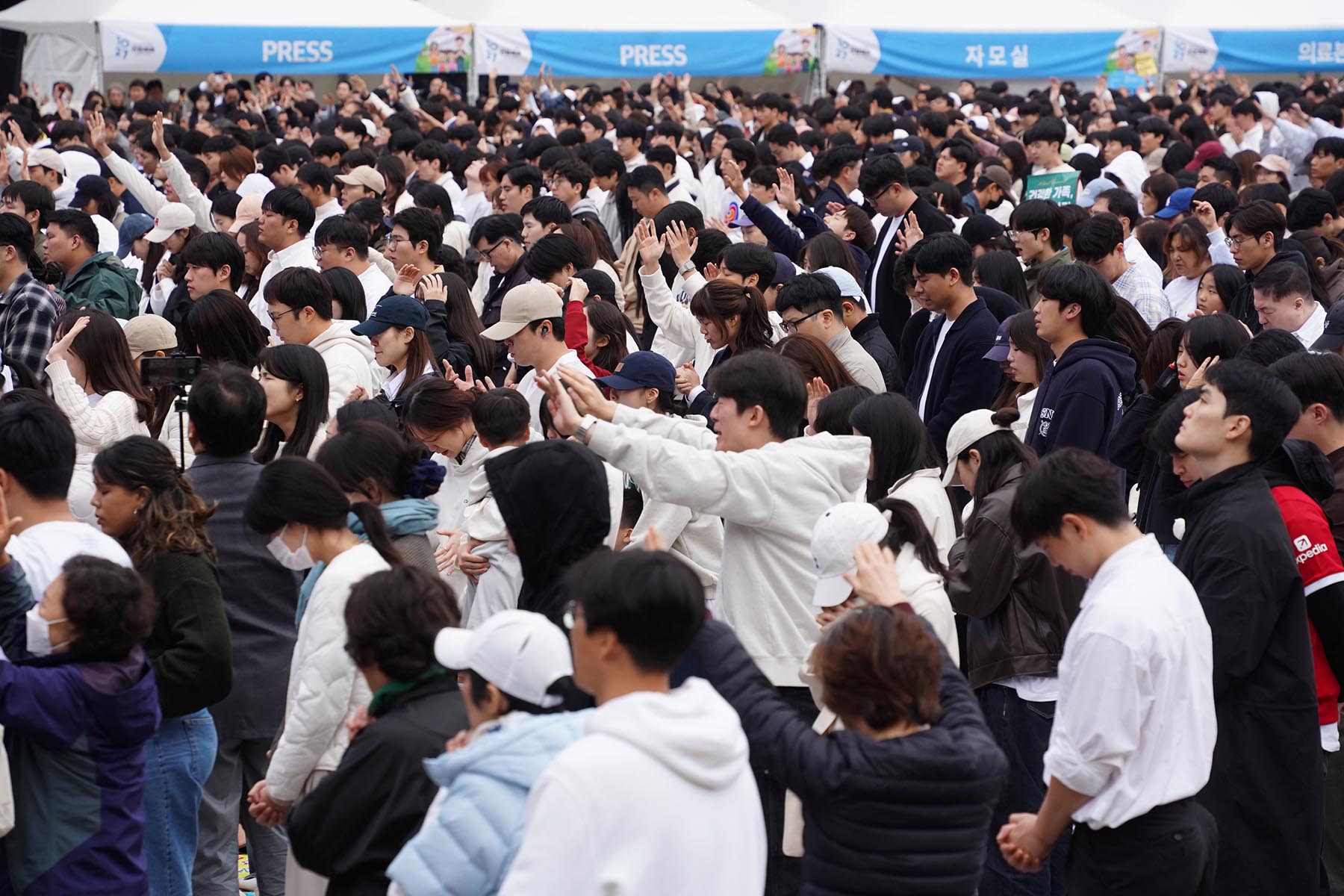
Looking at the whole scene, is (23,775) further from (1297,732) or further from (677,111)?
(677,111)

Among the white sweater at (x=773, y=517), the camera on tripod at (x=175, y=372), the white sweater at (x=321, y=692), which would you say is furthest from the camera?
the camera on tripod at (x=175, y=372)

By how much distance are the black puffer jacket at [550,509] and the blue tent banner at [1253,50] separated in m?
20.1

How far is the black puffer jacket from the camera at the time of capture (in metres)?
3.11

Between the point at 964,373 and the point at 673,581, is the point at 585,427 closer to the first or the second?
the point at 673,581

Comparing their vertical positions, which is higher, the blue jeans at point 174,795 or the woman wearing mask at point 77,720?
the woman wearing mask at point 77,720

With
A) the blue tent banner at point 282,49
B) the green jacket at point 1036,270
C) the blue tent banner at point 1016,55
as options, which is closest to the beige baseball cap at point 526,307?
the green jacket at point 1036,270

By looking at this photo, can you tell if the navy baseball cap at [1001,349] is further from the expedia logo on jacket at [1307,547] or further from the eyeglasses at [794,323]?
the expedia logo on jacket at [1307,547]

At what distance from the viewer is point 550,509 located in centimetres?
311

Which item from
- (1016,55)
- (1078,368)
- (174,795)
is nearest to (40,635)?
(174,795)

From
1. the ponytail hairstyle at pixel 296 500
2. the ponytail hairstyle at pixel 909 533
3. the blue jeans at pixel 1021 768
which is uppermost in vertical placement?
the ponytail hairstyle at pixel 296 500

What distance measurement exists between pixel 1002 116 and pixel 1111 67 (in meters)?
4.82

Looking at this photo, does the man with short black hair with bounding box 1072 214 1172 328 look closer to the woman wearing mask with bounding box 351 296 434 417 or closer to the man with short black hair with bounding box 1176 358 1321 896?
the woman wearing mask with bounding box 351 296 434 417

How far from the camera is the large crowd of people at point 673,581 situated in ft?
7.90

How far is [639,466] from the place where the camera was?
341 cm
